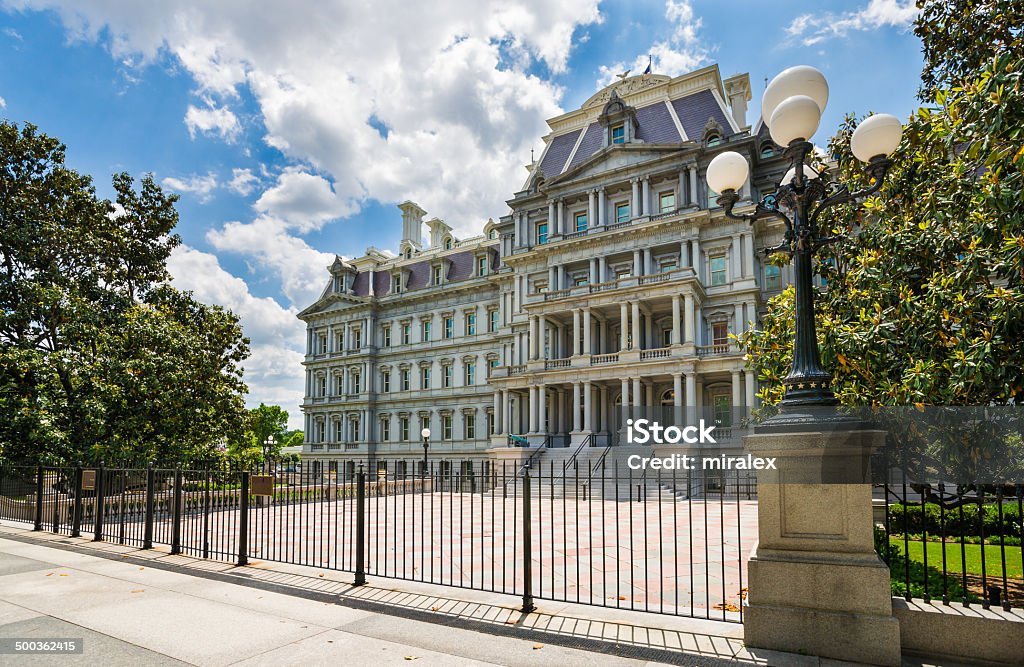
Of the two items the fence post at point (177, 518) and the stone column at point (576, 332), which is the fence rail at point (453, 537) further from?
the stone column at point (576, 332)

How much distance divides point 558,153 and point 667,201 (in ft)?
33.0

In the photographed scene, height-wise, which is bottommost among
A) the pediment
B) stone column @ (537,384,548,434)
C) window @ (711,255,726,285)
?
stone column @ (537,384,548,434)

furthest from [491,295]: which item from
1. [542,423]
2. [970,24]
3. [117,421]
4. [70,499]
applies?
[970,24]

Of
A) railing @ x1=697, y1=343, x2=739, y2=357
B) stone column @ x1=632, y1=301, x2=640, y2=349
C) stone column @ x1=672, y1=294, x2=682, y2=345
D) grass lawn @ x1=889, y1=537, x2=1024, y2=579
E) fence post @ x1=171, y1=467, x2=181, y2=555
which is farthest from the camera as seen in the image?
stone column @ x1=632, y1=301, x2=640, y2=349

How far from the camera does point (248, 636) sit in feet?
19.9

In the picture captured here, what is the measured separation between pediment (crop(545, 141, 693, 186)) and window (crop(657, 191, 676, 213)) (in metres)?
2.34

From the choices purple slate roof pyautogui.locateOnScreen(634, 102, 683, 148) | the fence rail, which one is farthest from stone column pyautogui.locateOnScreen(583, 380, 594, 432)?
purple slate roof pyautogui.locateOnScreen(634, 102, 683, 148)

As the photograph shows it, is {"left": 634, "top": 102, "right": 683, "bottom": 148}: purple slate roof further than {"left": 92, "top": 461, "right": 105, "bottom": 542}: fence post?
Yes

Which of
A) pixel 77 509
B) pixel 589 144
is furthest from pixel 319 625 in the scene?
pixel 589 144

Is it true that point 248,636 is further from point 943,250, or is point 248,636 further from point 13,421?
point 13,421

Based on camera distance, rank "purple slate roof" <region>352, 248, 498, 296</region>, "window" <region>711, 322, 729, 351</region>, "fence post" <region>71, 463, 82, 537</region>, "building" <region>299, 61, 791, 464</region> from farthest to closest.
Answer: "purple slate roof" <region>352, 248, 498, 296</region> → "window" <region>711, 322, 729, 351</region> → "building" <region>299, 61, 791, 464</region> → "fence post" <region>71, 463, 82, 537</region>

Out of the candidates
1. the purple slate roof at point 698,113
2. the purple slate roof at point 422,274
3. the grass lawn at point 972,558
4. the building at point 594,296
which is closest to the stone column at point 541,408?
the building at point 594,296

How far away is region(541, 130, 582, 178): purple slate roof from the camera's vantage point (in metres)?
42.2

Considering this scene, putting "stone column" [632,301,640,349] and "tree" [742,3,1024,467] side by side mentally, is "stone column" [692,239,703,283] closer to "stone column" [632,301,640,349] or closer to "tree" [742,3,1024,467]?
"stone column" [632,301,640,349]
